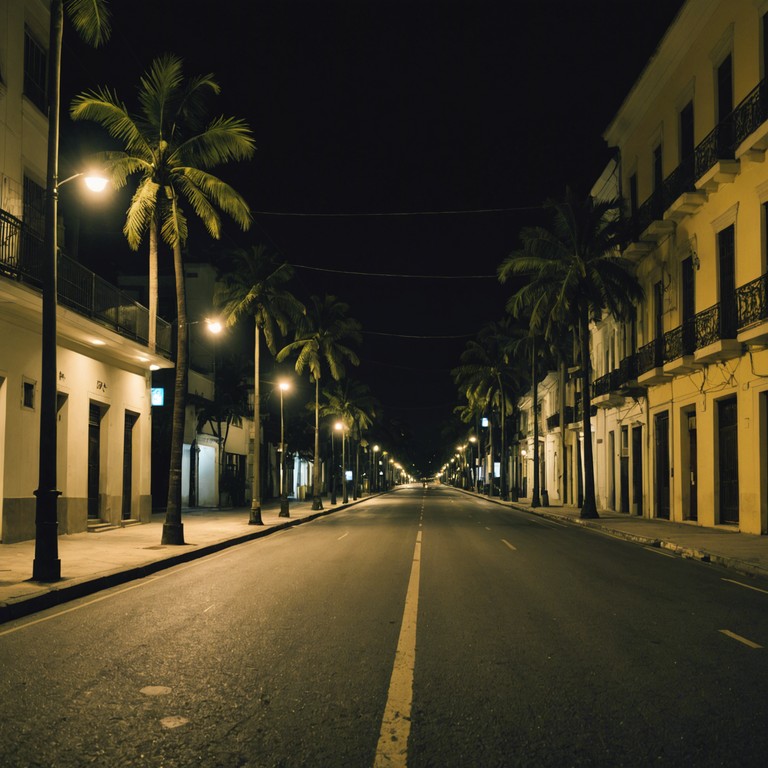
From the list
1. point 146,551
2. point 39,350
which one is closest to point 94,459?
point 39,350

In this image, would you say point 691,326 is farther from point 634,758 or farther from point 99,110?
point 634,758

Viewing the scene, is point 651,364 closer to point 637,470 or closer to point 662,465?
point 662,465

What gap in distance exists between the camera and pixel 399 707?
5.48 metres

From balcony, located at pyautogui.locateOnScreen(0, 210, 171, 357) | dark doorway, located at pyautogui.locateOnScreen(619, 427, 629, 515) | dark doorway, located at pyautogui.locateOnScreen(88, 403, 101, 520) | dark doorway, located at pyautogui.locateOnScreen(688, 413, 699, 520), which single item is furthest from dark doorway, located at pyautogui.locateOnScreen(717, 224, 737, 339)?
dark doorway, located at pyautogui.locateOnScreen(88, 403, 101, 520)

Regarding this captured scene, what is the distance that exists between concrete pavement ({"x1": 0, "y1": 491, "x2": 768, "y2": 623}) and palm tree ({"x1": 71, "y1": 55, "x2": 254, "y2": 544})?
1.99 meters

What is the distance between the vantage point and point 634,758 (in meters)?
4.50

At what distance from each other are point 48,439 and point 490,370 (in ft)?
181

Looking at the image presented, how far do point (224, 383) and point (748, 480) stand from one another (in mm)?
29343

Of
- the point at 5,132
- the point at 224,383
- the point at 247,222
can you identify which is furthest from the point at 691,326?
the point at 224,383

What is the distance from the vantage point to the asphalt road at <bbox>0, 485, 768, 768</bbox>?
4.67m

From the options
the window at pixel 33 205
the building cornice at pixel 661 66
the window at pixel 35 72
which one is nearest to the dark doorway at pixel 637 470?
the building cornice at pixel 661 66

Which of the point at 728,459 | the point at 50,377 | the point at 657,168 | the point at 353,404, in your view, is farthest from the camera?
the point at 353,404

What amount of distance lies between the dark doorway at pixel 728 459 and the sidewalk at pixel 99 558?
45.7 ft

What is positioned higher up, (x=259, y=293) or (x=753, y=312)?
(x=259, y=293)
